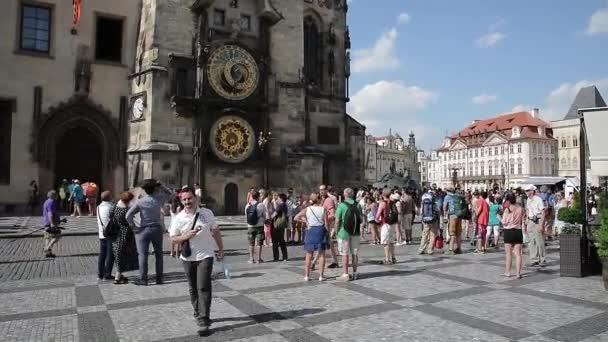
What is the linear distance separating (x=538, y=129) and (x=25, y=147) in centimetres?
9001

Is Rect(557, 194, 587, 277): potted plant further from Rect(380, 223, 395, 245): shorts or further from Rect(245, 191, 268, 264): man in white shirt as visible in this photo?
Rect(245, 191, 268, 264): man in white shirt

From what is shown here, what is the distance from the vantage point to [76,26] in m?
23.3

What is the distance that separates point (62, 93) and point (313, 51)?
14748mm

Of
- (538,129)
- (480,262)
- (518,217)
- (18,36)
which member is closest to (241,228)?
(480,262)

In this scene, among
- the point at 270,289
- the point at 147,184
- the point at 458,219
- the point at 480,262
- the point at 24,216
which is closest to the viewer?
the point at 270,289

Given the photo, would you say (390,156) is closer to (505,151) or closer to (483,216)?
(505,151)

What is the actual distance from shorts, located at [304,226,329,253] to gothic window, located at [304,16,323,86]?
2198cm

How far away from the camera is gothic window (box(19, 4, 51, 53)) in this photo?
74.1 feet

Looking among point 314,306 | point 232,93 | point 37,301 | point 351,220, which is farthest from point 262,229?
point 232,93

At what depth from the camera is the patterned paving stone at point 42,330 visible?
5719 mm

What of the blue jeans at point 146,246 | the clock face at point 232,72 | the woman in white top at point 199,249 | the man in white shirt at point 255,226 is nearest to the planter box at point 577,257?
the man in white shirt at point 255,226

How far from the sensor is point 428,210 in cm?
1341

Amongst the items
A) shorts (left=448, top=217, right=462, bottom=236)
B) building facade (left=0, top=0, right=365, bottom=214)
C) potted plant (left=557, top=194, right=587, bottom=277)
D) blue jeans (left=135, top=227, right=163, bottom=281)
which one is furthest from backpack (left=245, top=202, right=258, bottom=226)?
building facade (left=0, top=0, right=365, bottom=214)

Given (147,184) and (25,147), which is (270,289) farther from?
(25,147)
